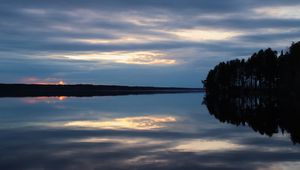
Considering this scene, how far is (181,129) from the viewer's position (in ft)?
120

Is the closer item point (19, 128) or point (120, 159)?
point (120, 159)

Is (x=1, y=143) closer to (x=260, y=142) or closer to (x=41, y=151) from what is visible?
(x=41, y=151)

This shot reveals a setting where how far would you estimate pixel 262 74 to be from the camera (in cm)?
12838

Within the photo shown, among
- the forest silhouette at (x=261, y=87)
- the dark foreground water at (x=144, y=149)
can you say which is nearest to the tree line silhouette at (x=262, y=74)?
the forest silhouette at (x=261, y=87)

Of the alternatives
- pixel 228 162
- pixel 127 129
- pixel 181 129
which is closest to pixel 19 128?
pixel 127 129

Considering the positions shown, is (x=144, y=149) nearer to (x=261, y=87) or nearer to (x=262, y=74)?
(x=262, y=74)

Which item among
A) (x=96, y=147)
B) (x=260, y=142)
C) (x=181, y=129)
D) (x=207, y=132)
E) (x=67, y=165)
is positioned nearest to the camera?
(x=67, y=165)

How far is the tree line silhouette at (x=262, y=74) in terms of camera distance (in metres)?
101

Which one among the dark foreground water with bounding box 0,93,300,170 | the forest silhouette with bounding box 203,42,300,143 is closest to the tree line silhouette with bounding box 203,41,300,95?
the forest silhouette with bounding box 203,42,300,143

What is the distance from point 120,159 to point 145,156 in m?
1.44

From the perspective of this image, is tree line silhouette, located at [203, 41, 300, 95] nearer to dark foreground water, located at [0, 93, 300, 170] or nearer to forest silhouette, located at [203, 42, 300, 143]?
forest silhouette, located at [203, 42, 300, 143]

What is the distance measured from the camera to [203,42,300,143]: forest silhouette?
179ft

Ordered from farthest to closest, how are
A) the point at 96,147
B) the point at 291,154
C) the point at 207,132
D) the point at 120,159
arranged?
the point at 207,132 < the point at 96,147 < the point at 291,154 < the point at 120,159

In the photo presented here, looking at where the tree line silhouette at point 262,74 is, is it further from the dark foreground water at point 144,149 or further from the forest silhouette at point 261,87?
the dark foreground water at point 144,149
